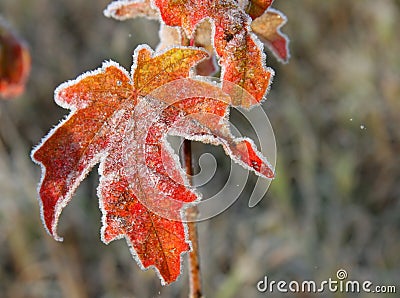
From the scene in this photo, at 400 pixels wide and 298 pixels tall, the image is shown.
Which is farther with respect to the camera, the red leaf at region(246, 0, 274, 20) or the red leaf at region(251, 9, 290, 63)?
the red leaf at region(251, 9, 290, 63)

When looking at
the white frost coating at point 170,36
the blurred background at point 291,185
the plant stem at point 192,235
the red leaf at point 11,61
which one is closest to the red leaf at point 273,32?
the white frost coating at point 170,36

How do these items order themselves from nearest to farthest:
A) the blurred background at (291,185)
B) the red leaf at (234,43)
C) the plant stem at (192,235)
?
1. the red leaf at (234,43)
2. the plant stem at (192,235)
3. the blurred background at (291,185)

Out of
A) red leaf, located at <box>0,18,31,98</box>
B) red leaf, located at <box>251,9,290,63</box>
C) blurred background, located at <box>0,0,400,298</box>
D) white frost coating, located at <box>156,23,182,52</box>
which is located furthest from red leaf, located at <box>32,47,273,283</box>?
blurred background, located at <box>0,0,400,298</box>

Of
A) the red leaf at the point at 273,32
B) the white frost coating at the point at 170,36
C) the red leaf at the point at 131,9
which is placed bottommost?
the white frost coating at the point at 170,36

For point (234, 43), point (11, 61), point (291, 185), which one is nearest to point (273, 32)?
point (234, 43)

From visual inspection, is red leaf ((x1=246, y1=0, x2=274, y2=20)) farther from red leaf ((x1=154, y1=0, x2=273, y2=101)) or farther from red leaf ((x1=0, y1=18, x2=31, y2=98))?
red leaf ((x1=0, y1=18, x2=31, y2=98))

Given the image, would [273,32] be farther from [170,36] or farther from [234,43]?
[234,43]

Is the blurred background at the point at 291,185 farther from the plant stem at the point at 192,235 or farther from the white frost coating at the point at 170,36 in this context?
the white frost coating at the point at 170,36

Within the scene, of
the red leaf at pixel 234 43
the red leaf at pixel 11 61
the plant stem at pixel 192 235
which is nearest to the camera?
the red leaf at pixel 234 43
